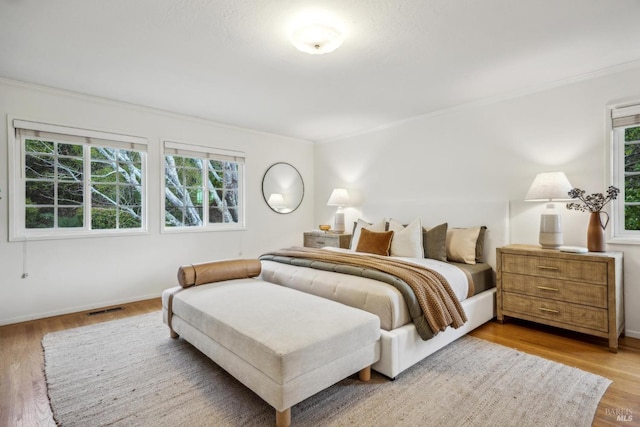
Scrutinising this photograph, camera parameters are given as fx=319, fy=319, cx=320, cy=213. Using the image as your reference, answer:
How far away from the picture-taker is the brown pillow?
11.8ft

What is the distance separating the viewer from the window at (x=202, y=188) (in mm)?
4231

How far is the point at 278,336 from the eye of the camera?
1.68 metres

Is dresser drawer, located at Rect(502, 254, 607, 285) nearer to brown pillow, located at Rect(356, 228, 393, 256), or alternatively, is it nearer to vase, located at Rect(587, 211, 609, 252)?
vase, located at Rect(587, 211, 609, 252)

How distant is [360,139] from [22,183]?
13.6 feet

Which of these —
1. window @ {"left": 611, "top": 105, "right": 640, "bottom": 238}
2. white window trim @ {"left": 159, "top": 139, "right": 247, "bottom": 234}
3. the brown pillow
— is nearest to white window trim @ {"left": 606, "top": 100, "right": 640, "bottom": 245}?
window @ {"left": 611, "top": 105, "right": 640, "bottom": 238}

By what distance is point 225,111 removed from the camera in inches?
159

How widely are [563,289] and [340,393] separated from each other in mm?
2128

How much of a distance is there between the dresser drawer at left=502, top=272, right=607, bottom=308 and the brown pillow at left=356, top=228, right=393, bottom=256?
46.0 inches

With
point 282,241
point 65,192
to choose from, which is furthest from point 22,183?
point 282,241

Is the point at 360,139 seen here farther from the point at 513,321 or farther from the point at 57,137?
the point at 57,137

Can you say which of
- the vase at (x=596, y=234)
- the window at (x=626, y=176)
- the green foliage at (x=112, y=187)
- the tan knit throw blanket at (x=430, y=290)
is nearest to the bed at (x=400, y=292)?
the tan knit throw blanket at (x=430, y=290)

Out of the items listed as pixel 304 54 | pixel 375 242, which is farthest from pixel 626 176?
pixel 304 54

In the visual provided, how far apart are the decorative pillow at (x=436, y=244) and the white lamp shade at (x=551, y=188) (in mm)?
891

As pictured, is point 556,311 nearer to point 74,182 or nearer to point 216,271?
point 216,271
